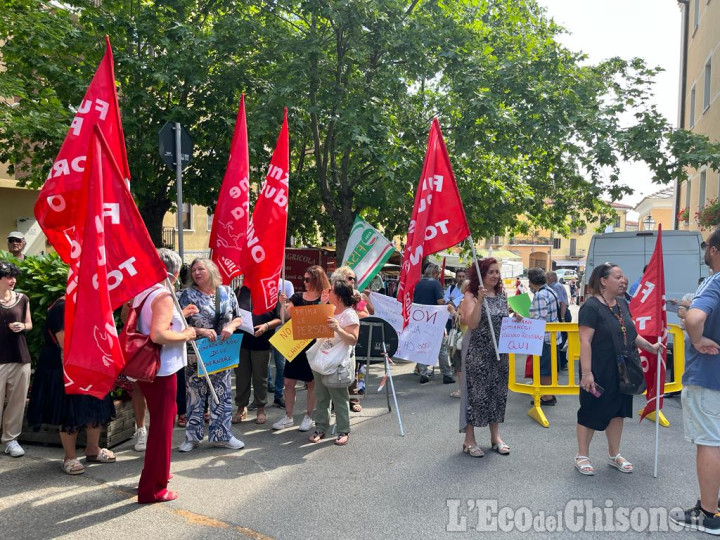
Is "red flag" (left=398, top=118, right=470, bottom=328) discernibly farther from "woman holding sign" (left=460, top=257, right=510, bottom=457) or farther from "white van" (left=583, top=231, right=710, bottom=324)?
"white van" (left=583, top=231, right=710, bottom=324)

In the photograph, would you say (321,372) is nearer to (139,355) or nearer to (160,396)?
(160,396)

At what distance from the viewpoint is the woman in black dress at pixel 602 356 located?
16.9 ft

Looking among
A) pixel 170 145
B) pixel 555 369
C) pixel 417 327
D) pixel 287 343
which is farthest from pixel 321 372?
pixel 170 145

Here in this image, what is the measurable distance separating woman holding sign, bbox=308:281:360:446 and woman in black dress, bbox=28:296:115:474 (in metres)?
1.96

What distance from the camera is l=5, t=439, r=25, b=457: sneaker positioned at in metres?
5.52

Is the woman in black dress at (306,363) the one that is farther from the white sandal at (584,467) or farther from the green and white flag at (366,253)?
the white sandal at (584,467)

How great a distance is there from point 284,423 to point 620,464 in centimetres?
335

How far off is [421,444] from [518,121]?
6892mm

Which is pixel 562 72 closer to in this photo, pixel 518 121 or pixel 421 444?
pixel 518 121

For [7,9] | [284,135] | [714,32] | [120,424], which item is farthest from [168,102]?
[714,32]

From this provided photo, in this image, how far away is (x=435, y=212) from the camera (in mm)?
5953

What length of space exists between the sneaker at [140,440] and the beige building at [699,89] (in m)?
13.7

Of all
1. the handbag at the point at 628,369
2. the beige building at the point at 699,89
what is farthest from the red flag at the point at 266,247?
the beige building at the point at 699,89

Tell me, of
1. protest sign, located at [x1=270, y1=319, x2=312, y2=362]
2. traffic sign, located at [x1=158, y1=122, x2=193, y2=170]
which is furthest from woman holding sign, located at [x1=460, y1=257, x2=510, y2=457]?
traffic sign, located at [x1=158, y1=122, x2=193, y2=170]
